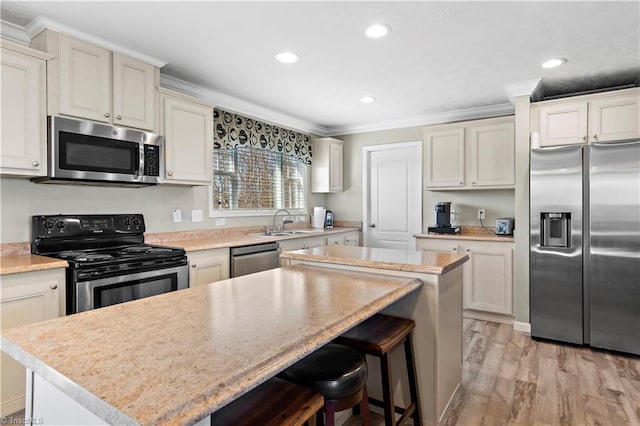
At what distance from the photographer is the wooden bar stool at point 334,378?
1.30 metres

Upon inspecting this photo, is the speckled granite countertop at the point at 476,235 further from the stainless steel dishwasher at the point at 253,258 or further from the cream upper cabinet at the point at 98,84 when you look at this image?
the cream upper cabinet at the point at 98,84

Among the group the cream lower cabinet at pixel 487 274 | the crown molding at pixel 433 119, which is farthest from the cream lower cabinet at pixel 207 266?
the crown molding at pixel 433 119

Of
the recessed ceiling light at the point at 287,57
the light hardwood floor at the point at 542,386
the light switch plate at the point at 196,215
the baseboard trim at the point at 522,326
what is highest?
the recessed ceiling light at the point at 287,57

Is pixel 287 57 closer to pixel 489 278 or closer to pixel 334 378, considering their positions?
pixel 334 378

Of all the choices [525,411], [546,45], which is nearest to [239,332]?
[525,411]

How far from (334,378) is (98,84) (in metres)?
2.53

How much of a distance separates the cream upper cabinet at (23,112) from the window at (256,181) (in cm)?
171

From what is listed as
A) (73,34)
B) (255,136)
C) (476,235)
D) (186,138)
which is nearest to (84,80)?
(73,34)

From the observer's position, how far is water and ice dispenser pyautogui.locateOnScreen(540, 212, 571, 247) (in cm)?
316

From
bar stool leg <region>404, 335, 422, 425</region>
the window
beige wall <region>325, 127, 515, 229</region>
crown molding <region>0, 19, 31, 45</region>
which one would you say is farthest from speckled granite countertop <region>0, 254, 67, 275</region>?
beige wall <region>325, 127, 515, 229</region>

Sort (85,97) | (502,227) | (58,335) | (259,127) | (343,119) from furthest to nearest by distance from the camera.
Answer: (343,119)
(259,127)
(502,227)
(85,97)
(58,335)

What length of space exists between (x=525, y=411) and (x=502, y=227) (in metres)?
2.20

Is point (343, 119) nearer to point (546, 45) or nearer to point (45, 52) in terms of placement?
point (546, 45)

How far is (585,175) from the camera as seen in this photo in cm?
307
